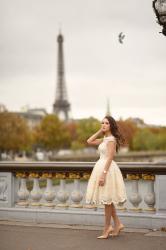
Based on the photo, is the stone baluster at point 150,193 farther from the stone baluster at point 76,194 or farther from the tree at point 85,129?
the tree at point 85,129

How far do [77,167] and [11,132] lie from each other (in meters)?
66.1

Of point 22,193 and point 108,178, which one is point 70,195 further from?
point 108,178

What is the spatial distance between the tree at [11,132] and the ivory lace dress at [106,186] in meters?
63.5

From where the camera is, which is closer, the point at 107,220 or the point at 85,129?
the point at 107,220

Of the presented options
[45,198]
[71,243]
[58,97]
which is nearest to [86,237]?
[71,243]

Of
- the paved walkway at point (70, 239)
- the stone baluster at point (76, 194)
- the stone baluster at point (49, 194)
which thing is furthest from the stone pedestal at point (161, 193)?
the stone baluster at point (49, 194)

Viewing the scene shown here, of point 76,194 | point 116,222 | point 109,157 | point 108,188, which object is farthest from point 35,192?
point 109,157

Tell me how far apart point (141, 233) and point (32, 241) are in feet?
5.30

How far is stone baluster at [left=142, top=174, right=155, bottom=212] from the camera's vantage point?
866cm

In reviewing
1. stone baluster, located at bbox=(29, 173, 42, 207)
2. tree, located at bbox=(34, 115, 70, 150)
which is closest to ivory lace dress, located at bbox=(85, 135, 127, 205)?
stone baluster, located at bbox=(29, 173, 42, 207)

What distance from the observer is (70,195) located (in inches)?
375

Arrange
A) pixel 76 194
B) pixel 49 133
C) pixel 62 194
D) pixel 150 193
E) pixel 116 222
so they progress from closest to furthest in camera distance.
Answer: pixel 116 222 → pixel 150 193 → pixel 76 194 → pixel 62 194 → pixel 49 133

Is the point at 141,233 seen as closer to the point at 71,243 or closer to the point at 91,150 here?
the point at 71,243

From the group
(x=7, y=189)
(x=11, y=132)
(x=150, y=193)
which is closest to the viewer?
(x=150, y=193)
